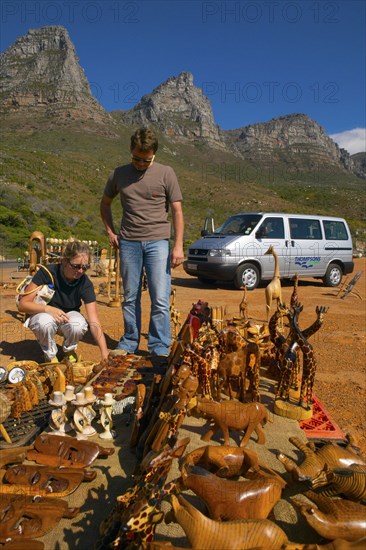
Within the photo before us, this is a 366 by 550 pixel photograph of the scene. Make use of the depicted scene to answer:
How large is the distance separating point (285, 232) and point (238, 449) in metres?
8.74

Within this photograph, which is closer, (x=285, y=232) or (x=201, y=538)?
(x=201, y=538)

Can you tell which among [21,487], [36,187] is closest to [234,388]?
[21,487]

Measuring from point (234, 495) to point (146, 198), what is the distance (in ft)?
9.12

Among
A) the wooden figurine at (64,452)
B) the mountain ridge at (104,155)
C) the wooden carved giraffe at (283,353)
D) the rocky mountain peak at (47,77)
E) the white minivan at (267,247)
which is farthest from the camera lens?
the rocky mountain peak at (47,77)

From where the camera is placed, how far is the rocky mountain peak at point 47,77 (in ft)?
204

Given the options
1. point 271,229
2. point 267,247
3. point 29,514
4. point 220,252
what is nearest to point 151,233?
point 29,514

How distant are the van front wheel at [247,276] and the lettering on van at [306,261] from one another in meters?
1.31

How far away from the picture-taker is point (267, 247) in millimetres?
9750

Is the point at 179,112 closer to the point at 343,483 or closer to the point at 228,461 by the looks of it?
the point at 228,461

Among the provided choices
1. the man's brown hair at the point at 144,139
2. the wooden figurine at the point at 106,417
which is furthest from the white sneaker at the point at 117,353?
the man's brown hair at the point at 144,139

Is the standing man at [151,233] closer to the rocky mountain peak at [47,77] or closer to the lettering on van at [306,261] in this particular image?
the lettering on van at [306,261]

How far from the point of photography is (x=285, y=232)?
10117mm

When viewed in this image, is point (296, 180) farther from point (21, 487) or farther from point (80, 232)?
point (21, 487)

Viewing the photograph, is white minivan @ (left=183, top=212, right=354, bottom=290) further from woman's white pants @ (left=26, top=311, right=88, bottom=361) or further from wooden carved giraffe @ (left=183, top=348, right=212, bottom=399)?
wooden carved giraffe @ (left=183, top=348, right=212, bottom=399)
